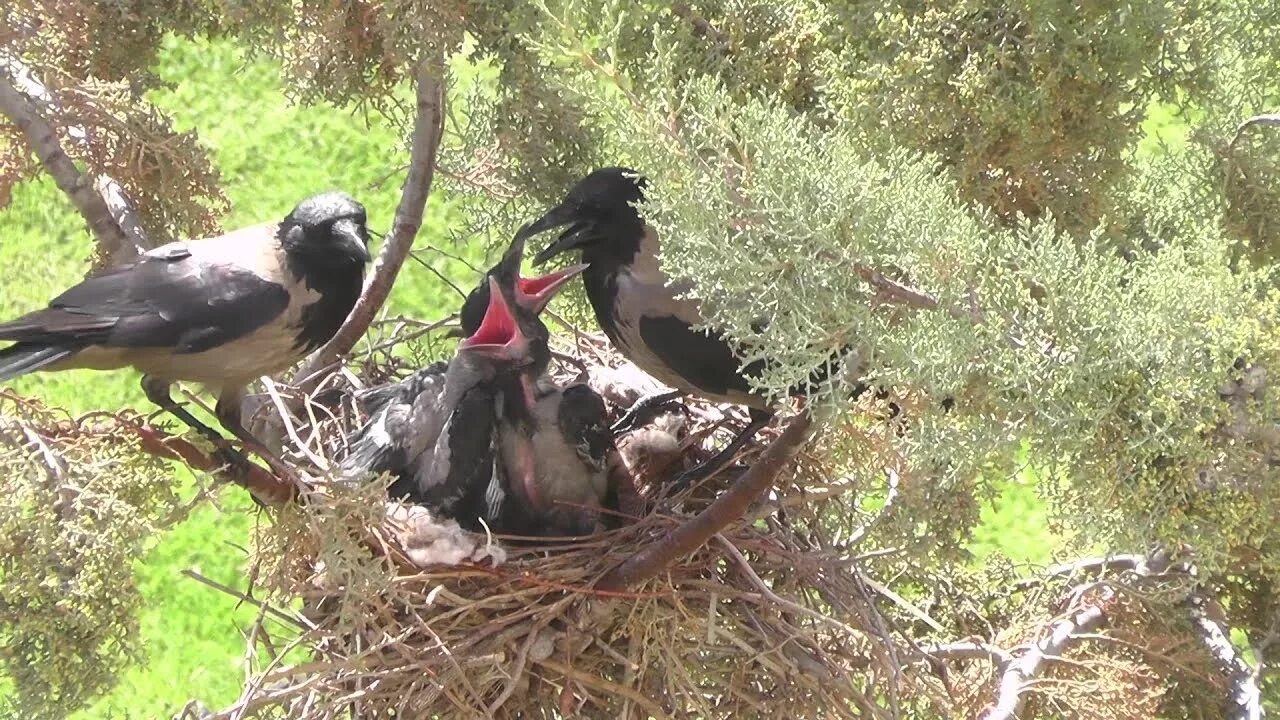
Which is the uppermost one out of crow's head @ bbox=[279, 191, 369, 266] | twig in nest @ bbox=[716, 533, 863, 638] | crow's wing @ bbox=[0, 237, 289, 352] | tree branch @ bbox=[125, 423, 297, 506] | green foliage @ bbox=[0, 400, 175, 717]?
crow's head @ bbox=[279, 191, 369, 266]

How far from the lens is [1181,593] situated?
179cm

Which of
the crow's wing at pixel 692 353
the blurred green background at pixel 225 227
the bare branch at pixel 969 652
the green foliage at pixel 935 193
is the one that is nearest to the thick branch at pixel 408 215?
the green foliage at pixel 935 193

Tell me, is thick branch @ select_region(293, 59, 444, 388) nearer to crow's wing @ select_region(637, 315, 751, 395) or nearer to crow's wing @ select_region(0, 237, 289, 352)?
crow's wing @ select_region(0, 237, 289, 352)

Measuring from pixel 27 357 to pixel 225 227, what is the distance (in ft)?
7.26

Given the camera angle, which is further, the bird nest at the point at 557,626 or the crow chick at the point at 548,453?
the crow chick at the point at 548,453

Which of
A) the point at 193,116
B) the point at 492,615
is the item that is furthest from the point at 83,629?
the point at 193,116

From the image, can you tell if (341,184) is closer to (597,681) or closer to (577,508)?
(577,508)

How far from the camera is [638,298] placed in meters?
1.87

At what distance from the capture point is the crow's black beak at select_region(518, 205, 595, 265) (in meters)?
1.86

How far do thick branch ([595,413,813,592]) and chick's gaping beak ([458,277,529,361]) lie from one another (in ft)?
1.22

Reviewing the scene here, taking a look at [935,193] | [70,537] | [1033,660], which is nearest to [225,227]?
[70,537]

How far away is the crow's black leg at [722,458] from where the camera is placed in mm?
1933

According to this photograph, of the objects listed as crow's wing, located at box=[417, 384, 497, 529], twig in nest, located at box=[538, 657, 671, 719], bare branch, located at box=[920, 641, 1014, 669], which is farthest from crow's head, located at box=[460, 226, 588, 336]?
bare branch, located at box=[920, 641, 1014, 669]

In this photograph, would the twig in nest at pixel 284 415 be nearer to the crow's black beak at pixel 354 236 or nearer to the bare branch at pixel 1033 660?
the crow's black beak at pixel 354 236
